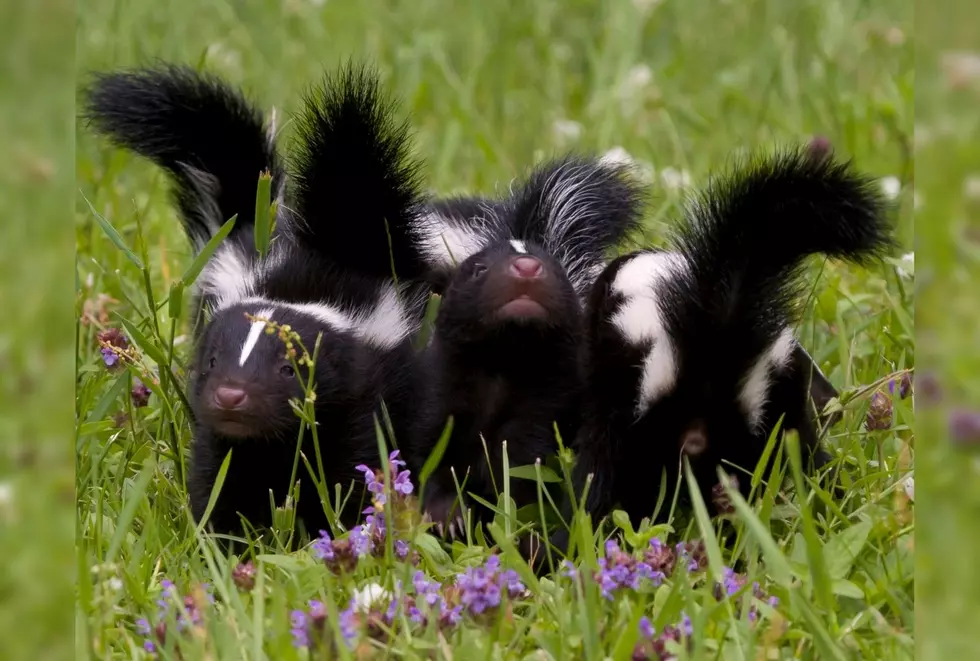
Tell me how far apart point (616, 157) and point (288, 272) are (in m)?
1.96

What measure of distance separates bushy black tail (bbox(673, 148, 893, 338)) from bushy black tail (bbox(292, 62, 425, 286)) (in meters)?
1.03

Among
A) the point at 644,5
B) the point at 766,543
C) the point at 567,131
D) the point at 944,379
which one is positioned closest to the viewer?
the point at 944,379

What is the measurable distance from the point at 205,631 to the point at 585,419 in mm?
1288

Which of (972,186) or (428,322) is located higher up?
(972,186)

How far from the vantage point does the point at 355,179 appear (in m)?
3.95

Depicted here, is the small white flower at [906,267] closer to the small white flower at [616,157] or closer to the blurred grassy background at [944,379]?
the small white flower at [616,157]

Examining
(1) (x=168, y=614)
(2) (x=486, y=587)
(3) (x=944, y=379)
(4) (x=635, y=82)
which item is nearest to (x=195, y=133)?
(1) (x=168, y=614)

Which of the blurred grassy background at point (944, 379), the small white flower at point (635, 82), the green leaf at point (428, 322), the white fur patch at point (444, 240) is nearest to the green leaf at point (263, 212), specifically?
the green leaf at point (428, 322)

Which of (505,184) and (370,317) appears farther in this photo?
(505,184)

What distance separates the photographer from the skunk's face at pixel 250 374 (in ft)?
11.5

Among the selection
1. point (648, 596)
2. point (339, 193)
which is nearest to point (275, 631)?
point (648, 596)

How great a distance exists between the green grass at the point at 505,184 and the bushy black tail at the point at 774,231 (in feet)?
1.57

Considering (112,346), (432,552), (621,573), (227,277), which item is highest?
(227,277)

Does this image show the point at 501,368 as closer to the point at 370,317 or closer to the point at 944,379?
the point at 370,317
